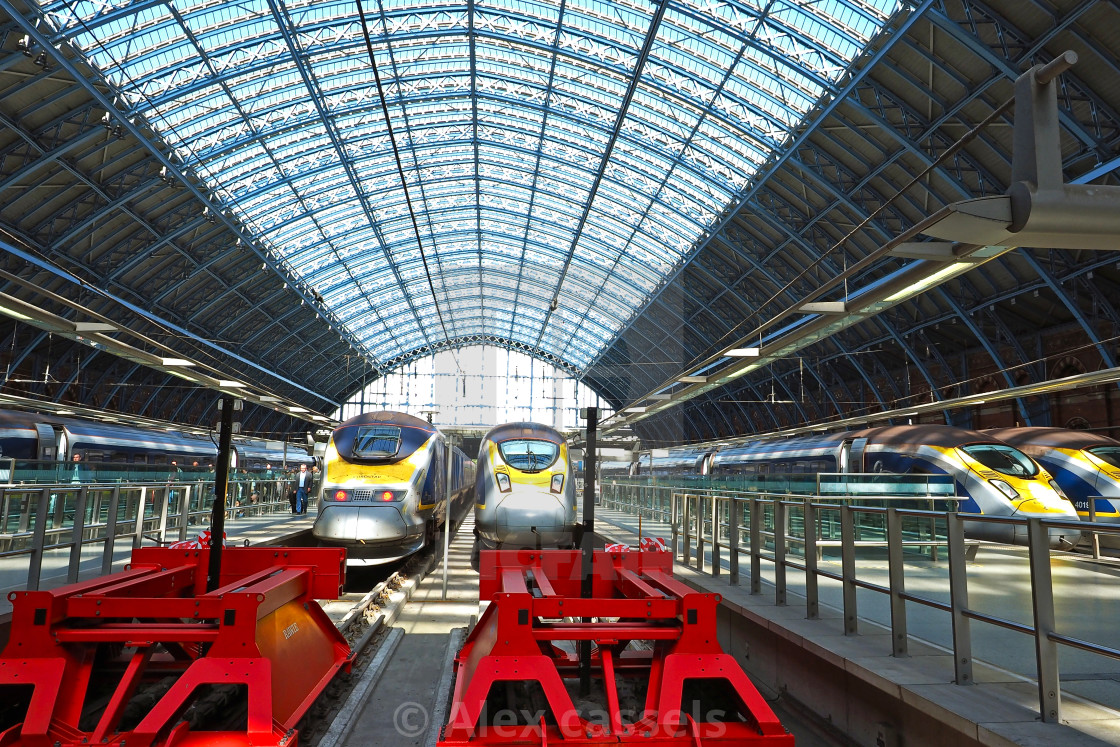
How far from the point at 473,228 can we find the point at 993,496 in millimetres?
37048

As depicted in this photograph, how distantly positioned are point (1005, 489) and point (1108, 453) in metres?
4.69

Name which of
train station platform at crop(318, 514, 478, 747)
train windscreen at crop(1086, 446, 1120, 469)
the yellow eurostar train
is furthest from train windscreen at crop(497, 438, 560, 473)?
train windscreen at crop(1086, 446, 1120, 469)

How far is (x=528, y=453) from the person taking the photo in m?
15.8

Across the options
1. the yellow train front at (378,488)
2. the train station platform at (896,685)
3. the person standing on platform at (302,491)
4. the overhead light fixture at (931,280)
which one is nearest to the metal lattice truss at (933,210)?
the overhead light fixture at (931,280)

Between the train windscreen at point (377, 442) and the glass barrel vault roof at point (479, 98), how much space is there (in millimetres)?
15406

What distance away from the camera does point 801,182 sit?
2841cm

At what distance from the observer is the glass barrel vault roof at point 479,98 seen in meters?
23.5

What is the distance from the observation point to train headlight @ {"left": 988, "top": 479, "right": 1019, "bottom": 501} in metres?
14.9

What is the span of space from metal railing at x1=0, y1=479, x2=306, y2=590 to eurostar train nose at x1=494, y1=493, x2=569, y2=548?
5.95m

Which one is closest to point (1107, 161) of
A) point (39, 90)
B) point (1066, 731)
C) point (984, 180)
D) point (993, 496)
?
point (984, 180)

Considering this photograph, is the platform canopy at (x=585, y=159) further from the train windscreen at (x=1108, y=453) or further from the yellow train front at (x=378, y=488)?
the train windscreen at (x=1108, y=453)

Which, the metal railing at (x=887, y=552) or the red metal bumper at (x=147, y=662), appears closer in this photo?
the metal railing at (x=887, y=552)

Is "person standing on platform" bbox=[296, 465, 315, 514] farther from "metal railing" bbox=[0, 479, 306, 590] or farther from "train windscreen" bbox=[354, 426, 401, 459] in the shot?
"train windscreen" bbox=[354, 426, 401, 459]

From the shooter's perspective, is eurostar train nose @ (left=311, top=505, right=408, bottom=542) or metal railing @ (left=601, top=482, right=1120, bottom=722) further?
eurostar train nose @ (left=311, top=505, right=408, bottom=542)
